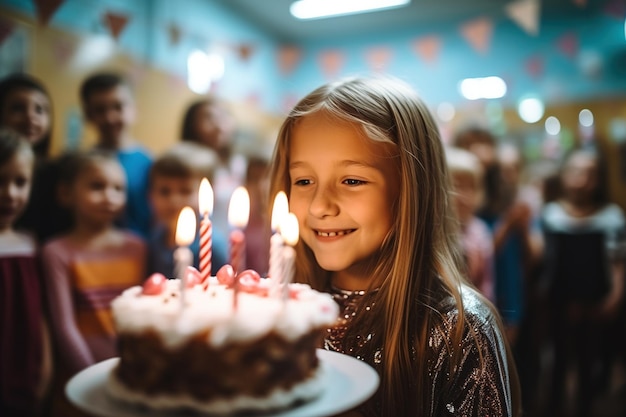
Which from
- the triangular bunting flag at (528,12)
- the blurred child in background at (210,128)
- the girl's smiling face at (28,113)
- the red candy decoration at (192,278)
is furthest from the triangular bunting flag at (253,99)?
the red candy decoration at (192,278)

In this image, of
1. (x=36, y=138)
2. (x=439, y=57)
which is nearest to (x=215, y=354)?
(x=36, y=138)

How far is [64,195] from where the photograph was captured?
2.25m

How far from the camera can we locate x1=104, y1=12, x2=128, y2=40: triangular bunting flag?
301 centimetres

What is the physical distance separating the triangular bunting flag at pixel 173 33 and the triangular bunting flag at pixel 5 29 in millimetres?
1392

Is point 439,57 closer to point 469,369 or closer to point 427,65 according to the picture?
point 427,65

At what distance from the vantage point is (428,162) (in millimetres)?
1314

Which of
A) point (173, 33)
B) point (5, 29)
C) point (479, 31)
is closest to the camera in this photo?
point (5, 29)

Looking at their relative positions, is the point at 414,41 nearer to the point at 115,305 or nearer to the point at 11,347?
the point at 11,347

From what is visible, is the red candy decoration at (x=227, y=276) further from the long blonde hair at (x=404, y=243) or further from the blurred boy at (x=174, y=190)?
the blurred boy at (x=174, y=190)

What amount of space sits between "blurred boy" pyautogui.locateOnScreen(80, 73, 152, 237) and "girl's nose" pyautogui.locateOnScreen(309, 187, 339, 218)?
175 cm

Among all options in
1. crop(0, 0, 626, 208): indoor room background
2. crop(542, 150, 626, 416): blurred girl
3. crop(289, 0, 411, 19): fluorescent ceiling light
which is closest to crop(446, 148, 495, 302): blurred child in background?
crop(0, 0, 626, 208): indoor room background

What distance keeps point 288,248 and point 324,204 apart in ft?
0.93

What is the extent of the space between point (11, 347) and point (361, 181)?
1.50 metres

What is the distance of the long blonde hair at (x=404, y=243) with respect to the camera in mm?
1141
